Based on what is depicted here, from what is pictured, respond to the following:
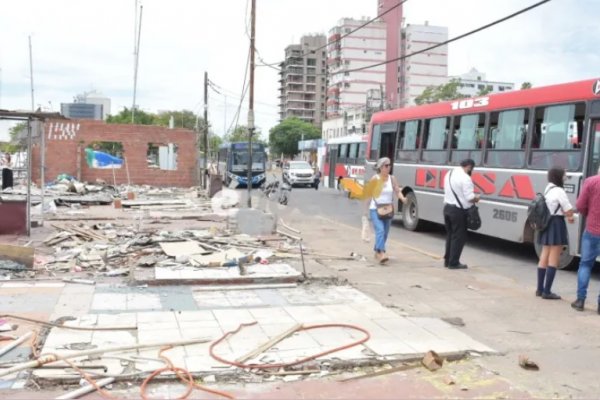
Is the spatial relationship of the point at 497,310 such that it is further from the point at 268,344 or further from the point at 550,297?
the point at 268,344

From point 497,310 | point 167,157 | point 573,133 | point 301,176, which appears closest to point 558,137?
point 573,133

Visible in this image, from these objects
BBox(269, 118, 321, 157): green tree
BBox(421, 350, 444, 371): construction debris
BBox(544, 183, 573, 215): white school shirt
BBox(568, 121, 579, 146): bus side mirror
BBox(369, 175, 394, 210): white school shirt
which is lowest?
BBox(421, 350, 444, 371): construction debris

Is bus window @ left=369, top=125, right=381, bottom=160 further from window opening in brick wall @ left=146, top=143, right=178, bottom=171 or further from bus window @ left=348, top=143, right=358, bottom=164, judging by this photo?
window opening in brick wall @ left=146, top=143, right=178, bottom=171

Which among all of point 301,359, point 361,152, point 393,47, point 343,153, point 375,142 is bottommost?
point 301,359

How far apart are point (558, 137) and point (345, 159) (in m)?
23.1

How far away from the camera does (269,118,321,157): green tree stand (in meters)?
118

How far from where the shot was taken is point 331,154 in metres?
36.5

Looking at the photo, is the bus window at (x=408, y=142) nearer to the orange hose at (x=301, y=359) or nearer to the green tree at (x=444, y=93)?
the orange hose at (x=301, y=359)

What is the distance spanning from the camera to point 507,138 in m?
12.4

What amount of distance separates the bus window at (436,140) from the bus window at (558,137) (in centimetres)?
329

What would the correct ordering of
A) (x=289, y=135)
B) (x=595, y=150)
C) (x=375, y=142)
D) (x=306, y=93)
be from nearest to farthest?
1. (x=595, y=150)
2. (x=375, y=142)
3. (x=289, y=135)
4. (x=306, y=93)

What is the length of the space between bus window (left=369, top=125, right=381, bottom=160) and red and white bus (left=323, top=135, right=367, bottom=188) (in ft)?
29.2

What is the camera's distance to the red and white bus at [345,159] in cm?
3145

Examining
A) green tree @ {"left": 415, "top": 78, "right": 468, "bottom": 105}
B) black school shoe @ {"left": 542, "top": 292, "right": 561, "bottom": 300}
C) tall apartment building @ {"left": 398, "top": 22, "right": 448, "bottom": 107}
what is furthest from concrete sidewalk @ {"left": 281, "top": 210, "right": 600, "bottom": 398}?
tall apartment building @ {"left": 398, "top": 22, "right": 448, "bottom": 107}
